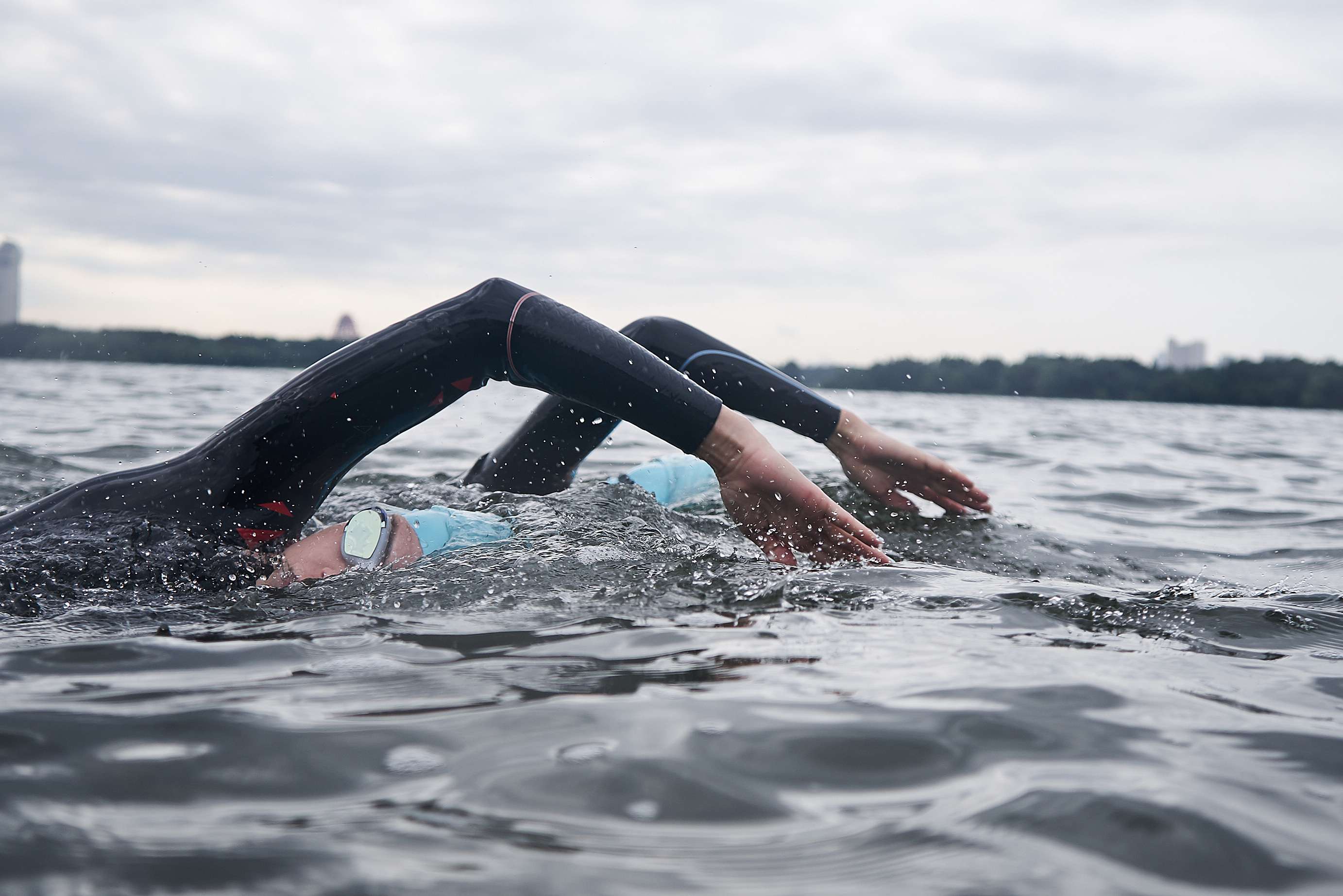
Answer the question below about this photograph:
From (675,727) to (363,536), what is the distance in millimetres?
1334

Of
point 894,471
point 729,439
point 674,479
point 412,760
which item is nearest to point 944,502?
point 894,471

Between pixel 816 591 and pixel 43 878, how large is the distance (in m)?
1.65

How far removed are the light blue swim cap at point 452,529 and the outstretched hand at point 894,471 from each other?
4.08ft

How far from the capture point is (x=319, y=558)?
237 centimetres

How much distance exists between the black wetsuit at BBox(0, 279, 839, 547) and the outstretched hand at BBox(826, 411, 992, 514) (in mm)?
1057

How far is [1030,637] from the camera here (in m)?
1.97

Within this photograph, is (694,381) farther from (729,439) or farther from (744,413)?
(729,439)

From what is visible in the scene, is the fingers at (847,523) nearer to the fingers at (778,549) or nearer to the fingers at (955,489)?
the fingers at (778,549)

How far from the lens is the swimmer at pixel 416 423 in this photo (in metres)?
2.22

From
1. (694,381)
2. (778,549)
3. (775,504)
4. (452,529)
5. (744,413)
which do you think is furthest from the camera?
(744,413)

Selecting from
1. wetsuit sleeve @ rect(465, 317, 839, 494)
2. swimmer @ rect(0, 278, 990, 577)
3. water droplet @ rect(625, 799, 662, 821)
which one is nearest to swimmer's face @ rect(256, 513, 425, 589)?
swimmer @ rect(0, 278, 990, 577)

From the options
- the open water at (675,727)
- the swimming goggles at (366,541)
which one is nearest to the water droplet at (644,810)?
the open water at (675,727)

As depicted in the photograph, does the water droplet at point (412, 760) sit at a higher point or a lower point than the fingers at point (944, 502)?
lower

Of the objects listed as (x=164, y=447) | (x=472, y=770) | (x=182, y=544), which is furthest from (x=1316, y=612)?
(x=164, y=447)
